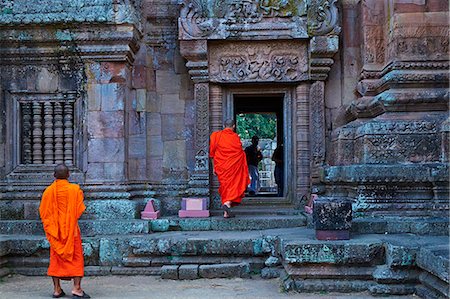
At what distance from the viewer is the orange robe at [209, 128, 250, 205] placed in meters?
7.97

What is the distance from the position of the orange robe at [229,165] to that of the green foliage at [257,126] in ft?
64.6

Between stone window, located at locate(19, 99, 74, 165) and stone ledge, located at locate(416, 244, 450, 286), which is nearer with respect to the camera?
stone ledge, located at locate(416, 244, 450, 286)

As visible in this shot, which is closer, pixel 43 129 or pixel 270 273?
pixel 270 273

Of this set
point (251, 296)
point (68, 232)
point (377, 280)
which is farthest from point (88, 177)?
point (377, 280)

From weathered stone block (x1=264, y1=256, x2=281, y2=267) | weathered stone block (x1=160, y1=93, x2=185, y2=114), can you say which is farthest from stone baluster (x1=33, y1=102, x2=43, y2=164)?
weathered stone block (x1=264, y1=256, x2=281, y2=267)

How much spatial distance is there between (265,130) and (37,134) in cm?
2029

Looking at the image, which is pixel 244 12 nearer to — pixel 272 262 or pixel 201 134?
pixel 201 134

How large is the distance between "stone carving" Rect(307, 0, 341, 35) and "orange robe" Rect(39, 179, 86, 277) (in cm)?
445

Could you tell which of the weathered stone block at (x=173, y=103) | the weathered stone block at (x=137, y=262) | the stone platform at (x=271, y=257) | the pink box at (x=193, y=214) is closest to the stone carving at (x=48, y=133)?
the stone platform at (x=271, y=257)

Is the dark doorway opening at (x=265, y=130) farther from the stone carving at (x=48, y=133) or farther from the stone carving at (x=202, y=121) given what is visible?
the stone carving at (x=48, y=133)

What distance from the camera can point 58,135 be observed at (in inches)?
328

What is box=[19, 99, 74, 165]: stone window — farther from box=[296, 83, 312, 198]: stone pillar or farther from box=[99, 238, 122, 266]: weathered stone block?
box=[296, 83, 312, 198]: stone pillar

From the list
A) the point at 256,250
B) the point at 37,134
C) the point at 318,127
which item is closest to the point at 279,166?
the point at 318,127

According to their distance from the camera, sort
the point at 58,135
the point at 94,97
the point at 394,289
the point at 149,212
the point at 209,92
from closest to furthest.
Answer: the point at 394,289, the point at 149,212, the point at 94,97, the point at 58,135, the point at 209,92
